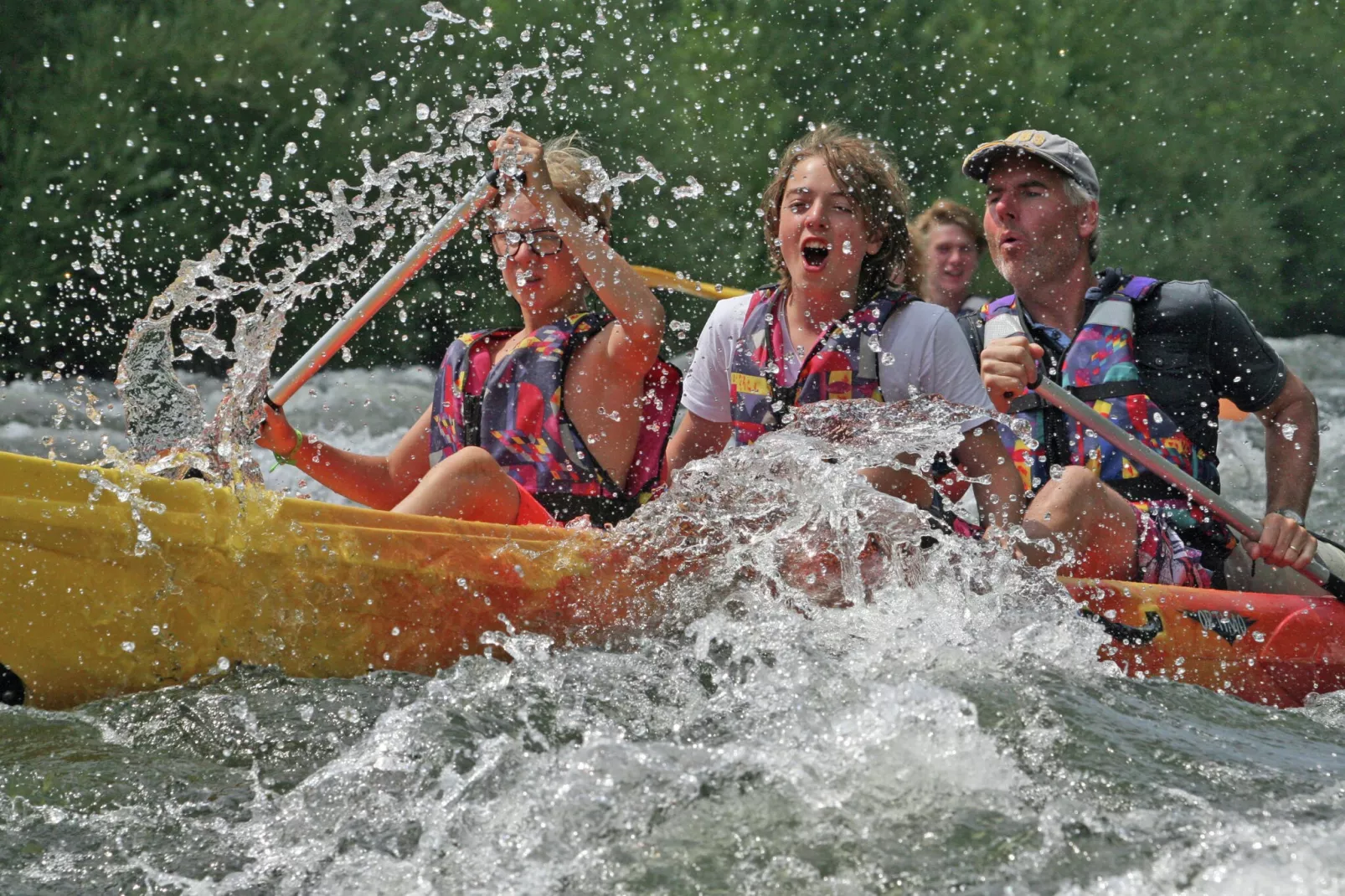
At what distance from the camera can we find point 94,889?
1.70 metres

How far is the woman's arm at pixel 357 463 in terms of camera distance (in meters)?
3.08

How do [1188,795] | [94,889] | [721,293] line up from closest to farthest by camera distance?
[94,889], [1188,795], [721,293]

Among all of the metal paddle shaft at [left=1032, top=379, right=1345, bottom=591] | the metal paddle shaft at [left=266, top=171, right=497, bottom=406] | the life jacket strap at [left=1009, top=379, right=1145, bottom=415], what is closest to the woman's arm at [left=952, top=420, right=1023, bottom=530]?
the metal paddle shaft at [left=1032, top=379, right=1345, bottom=591]

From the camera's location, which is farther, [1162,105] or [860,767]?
[1162,105]

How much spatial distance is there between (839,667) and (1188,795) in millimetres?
525

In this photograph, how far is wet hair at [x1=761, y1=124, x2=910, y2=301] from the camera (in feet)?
9.37

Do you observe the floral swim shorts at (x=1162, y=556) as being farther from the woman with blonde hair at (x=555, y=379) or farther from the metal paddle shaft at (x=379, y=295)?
the metal paddle shaft at (x=379, y=295)

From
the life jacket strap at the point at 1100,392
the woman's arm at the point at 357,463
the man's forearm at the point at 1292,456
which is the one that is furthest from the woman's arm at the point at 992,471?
the woman's arm at the point at 357,463

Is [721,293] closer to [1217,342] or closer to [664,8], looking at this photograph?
[1217,342]

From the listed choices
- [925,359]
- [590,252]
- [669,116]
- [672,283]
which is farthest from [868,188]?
[669,116]

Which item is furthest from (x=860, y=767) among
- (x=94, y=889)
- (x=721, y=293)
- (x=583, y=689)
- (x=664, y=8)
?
(x=664, y=8)

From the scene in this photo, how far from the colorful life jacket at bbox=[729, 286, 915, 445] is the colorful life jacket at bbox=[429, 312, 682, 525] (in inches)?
8.4

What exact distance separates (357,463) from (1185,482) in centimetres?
177

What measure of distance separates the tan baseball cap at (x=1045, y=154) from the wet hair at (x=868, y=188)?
23 cm
